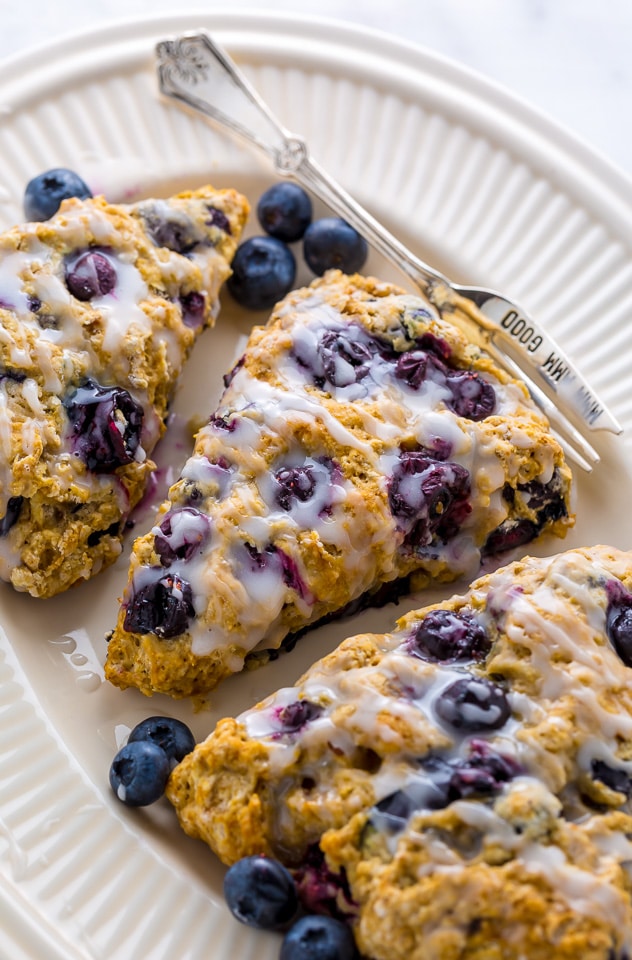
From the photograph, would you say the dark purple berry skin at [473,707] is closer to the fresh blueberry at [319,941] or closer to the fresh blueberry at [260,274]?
the fresh blueberry at [319,941]

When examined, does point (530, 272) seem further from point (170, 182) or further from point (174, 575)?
point (174, 575)

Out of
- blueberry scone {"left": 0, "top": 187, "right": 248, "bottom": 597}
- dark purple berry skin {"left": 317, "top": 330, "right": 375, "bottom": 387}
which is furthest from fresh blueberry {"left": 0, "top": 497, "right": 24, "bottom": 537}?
dark purple berry skin {"left": 317, "top": 330, "right": 375, "bottom": 387}

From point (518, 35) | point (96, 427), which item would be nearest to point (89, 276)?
point (96, 427)

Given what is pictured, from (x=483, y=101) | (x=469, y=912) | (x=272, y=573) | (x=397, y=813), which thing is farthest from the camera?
(x=483, y=101)

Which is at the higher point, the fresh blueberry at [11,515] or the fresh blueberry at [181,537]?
the fresh blueberry at [181,537]

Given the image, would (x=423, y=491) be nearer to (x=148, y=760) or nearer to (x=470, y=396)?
(x=470, y=396)

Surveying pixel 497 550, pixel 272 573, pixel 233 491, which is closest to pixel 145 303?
pixel 233 491

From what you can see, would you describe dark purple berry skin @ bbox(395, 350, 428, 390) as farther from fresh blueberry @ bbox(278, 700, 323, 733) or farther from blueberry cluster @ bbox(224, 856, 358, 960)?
blueberry cluster @ bbox(224, 856, 358, 960)

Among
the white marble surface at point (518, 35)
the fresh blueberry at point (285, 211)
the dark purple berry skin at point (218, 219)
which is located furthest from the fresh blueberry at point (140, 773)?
the white marble surface at point (518, 35)
